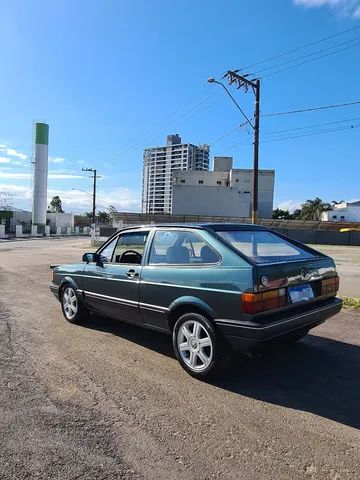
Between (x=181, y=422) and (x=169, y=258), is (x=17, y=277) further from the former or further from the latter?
(x=181, y=422)

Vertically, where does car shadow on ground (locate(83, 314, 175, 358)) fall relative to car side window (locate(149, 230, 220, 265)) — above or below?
below

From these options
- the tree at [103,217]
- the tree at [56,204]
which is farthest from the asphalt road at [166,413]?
the tree at [56,204]

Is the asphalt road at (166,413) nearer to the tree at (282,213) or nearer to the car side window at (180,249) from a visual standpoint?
the car side window at (180,249)

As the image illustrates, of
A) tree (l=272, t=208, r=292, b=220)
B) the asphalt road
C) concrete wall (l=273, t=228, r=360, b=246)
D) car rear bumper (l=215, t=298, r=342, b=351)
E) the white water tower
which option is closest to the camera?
the asphalt road

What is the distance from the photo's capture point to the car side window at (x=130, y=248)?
19.1ft

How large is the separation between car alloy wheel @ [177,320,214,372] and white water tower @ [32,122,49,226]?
7563cm

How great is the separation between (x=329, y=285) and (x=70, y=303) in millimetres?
3939

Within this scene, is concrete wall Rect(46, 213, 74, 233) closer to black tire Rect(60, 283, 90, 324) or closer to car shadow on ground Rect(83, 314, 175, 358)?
black tire Rect(60, 283, 90, 324)

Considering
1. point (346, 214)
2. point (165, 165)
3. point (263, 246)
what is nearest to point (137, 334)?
point (263, 246)

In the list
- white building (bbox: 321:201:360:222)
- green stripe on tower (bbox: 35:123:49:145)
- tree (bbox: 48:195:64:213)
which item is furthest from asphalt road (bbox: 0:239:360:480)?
tree (bbox: 48:195:64:213)

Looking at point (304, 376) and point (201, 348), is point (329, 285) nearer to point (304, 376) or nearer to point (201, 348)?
point (304, 376)

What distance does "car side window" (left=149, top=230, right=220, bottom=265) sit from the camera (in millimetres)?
4867

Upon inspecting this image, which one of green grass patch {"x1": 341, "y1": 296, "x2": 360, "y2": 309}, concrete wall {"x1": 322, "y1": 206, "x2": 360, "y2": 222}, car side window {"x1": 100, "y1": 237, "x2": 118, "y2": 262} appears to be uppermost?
concrete wall {"x1": 322, "y1": 206, "x2": 360, "y2": 222}

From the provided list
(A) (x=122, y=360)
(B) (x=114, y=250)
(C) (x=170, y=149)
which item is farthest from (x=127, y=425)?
(C) (x=170, y=149)
